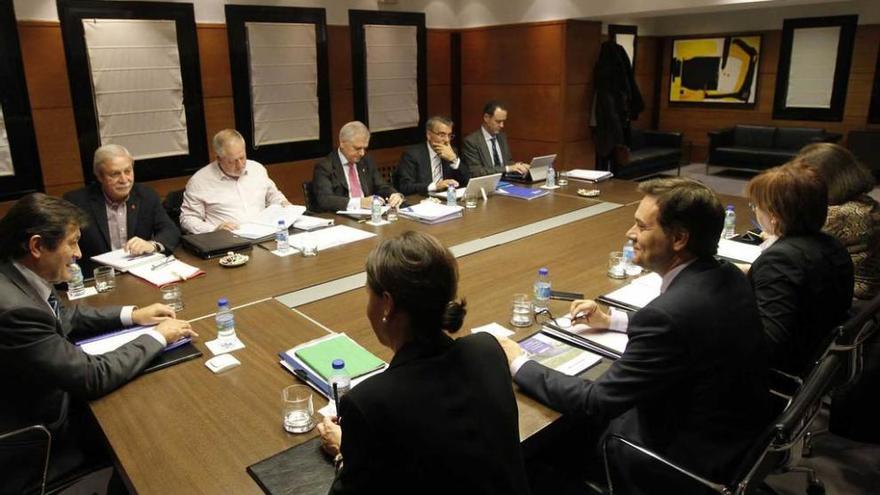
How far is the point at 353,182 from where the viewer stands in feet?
14.4

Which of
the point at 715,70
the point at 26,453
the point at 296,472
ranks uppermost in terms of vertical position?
the point at 715,70

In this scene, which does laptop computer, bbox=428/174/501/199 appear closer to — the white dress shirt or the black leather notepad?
the white dress shirt

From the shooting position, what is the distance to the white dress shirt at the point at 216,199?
3.78 metres

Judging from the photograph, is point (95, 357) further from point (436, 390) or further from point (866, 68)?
point (866, 68)

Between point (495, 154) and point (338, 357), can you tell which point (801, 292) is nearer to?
point (338, 357)

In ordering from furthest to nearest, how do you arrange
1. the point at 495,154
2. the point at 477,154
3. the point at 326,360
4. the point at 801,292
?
the point at 495,154 < the point at 477,154 < the point at 801,292 < the point at 326,360

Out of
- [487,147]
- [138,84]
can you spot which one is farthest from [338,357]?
[138,84]

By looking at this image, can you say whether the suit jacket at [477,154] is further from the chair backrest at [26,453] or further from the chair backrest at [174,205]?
the chair backrest at [26,453]

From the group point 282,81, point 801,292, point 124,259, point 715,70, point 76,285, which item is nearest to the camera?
point 801,292

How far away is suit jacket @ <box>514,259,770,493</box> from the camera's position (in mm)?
1460

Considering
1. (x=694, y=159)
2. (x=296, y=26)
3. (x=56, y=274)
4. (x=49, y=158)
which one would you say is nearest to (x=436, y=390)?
(x=56, y=274)

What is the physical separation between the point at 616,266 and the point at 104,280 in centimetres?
221

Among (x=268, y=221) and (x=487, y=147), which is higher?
(x=487, y=147)

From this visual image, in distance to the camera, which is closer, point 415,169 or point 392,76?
point 415,169
